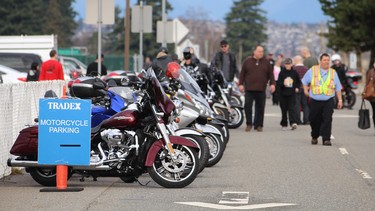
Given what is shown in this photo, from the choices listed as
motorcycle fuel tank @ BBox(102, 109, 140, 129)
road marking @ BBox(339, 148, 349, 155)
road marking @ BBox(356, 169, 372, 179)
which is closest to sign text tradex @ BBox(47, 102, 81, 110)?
motorcycle fuel tank @ BBox(102, 109, 140, 129)

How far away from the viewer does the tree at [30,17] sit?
281 ft

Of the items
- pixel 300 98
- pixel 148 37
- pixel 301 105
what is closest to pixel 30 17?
pixel 148 37

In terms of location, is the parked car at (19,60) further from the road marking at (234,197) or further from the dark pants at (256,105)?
the road marking at (234,197)

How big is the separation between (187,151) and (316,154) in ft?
18.6

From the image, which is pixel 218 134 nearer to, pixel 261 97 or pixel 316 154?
pixel 316 154

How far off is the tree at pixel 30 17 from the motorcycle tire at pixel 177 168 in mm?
73166

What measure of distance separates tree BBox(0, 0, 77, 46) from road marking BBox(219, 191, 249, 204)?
73.6m

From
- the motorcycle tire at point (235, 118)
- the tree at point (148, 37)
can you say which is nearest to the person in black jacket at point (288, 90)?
the motorcycle tire at point (235, 118)

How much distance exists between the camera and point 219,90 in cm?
2345

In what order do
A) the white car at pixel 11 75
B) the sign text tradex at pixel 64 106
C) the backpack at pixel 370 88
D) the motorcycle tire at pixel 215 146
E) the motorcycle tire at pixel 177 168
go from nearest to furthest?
1. the sign text tradex at pixel 64 106
2. the motorcycle tire at pixel 177 168
3. the motorcycle tire at pixel 215 146
4. the backpack at pixel 370 88
5. the white car at pixel 11 75

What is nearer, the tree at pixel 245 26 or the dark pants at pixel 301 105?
the dark pants at pixel 301 105

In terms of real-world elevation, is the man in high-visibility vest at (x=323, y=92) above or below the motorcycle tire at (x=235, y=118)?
above

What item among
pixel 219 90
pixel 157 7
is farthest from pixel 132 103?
pixel 157 7

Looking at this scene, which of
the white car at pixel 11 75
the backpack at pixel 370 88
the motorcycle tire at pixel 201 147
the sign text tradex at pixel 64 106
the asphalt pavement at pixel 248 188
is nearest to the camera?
the asphalt pavement at pixel 248 188
